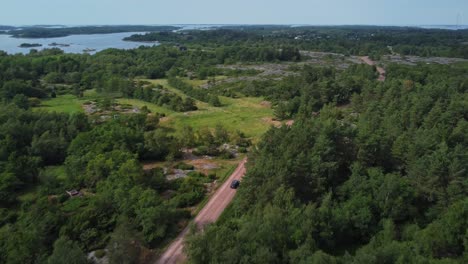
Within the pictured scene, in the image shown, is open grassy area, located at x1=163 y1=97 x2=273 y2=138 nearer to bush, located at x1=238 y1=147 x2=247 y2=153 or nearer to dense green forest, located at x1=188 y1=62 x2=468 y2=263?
bush, located at x1=238 y1=147 x2=247 y2=153

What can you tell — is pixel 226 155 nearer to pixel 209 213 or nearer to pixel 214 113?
pixel 209 213

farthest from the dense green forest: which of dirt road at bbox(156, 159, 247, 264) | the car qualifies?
the car

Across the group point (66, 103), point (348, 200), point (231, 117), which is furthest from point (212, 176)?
point (66, 103)

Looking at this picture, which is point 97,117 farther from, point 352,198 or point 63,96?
point 352,198

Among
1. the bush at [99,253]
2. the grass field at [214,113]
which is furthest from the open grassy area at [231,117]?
the bush at [99,253]

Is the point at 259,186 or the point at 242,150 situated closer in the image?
the point at 259,186

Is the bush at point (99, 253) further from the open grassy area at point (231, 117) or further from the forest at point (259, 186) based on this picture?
the open grassy area at point (231, 117)
